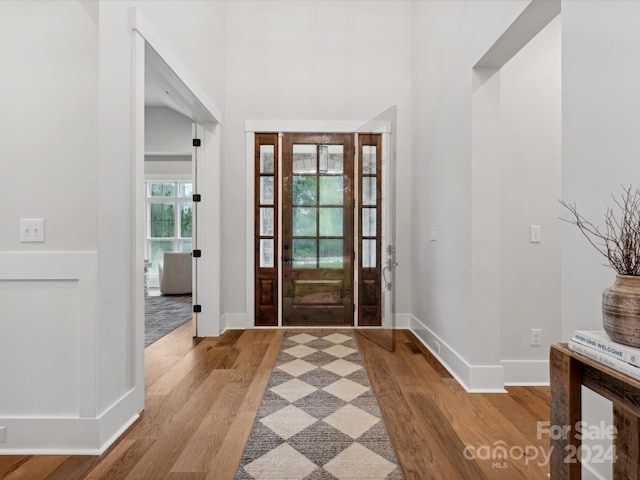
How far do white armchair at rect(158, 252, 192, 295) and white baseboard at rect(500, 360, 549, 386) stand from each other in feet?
17.6

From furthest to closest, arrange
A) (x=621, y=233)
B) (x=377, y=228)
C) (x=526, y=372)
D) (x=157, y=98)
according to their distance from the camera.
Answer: (x=157, y=98) → (x=377, y=228) → (x=526, y=372) → (x=621, y=233)

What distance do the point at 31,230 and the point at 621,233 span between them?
7.92 feet

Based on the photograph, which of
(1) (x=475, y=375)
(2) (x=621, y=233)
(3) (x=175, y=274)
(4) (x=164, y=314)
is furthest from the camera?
(3) (x=175, y=274)

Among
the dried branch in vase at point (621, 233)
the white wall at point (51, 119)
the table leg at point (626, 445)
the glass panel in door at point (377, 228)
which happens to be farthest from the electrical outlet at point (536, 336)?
the white wall at point (51, 119)

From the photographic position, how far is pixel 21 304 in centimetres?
173

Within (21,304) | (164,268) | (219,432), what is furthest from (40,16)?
(164,268)

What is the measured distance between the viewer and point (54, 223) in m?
1.74

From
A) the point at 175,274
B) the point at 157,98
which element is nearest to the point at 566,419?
the point at 175,274

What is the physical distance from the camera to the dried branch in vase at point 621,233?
102 centimetres

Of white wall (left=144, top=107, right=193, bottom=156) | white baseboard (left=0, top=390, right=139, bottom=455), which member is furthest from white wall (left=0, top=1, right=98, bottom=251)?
white wall (left=144, top=107, right=193, bottom=156)

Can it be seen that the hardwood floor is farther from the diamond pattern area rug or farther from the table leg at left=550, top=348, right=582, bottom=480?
the table leg at left=550, top=348, right=582, bottom=480

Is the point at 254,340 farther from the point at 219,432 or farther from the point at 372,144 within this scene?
the point at 372,144

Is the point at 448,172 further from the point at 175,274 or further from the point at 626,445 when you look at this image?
the point at 175,274

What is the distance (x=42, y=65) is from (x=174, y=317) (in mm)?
3527
